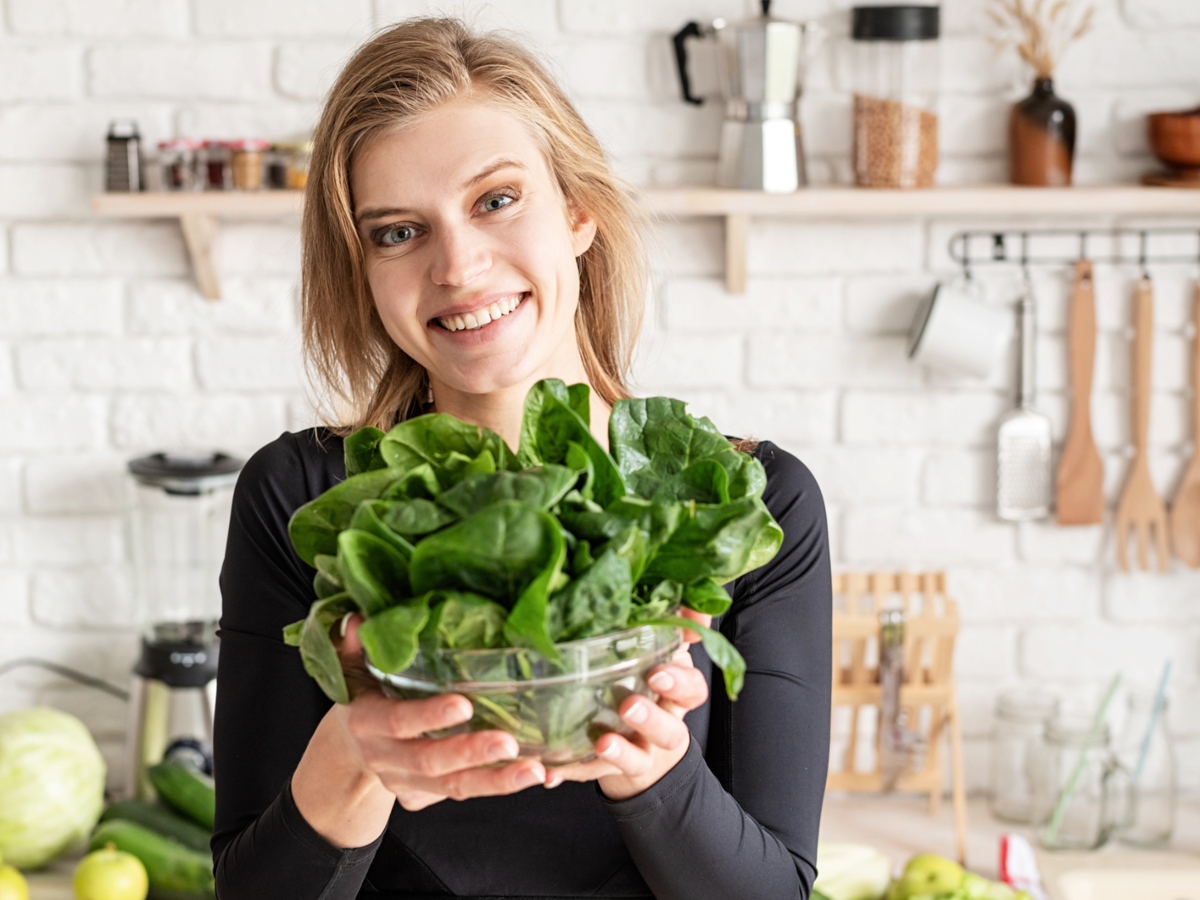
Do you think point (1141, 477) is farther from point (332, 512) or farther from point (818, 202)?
point (332, 512)

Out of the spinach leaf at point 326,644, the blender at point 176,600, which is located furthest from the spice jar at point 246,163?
the spinach leaf at point 326,644

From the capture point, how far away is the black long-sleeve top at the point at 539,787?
0.88 metres

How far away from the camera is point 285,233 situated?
1896 mm

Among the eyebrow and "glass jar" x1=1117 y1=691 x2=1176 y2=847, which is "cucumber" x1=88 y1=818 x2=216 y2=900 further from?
"glass jar" x1=1117 y1=691 x2=1176 y2=847

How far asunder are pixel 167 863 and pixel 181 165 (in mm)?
945

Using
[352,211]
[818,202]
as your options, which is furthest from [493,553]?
[818,202]

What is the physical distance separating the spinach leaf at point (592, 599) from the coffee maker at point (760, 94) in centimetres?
128

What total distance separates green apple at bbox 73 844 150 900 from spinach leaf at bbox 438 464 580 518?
1.14 metres

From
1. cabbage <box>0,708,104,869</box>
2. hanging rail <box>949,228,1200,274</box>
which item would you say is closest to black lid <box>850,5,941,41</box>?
hanging rail <box>949,228,1200,274</box>

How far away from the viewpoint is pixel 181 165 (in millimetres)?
1780

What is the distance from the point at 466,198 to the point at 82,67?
1.22 metres

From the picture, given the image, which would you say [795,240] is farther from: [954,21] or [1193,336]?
[1193,336]

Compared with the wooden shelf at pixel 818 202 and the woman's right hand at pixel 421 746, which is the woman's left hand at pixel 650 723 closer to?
the woman's right hand at pixel 421 746

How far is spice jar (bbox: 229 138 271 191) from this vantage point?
176 centimetres
